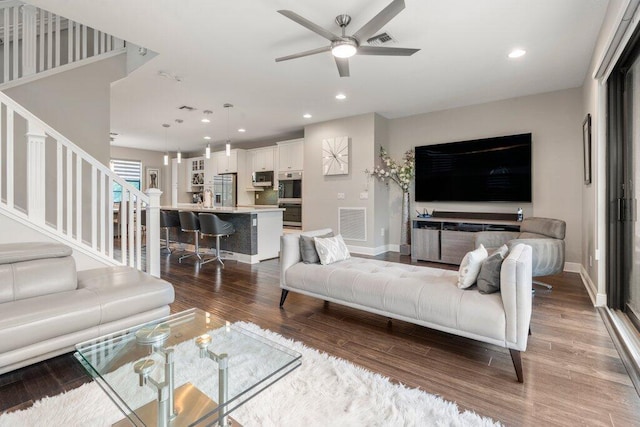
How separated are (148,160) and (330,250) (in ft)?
29.1

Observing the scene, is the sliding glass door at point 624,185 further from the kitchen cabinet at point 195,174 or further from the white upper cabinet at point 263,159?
the kitchen cabinet at point 195,174

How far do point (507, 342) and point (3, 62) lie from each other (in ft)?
20.4

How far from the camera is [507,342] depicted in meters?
1.89

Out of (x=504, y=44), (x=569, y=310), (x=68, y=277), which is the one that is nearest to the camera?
(x=68, y=277)

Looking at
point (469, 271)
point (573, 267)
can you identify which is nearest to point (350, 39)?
point (469, 271)

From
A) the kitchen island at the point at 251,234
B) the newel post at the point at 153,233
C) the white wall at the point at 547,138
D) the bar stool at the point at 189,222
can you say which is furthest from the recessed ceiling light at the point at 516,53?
the bar stool at the point at 189,222

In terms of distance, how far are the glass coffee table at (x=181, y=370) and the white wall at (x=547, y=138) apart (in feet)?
16.0

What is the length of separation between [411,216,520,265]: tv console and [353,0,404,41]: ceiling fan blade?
344cm

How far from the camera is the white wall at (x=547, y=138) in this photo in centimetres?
444

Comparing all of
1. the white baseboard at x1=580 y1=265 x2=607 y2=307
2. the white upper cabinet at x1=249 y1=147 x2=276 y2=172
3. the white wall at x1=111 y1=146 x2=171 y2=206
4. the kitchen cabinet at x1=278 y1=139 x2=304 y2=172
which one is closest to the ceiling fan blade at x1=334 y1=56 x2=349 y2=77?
the white baseboard at x1=580 y1=265 x2=607 y2=307

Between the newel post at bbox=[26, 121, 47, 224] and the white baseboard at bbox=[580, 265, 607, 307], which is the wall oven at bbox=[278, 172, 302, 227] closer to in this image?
the newel post at bbox=[26, 121, 47, 224]

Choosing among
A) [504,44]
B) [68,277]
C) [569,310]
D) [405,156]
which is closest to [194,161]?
[405,156]

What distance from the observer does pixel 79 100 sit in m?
3.83

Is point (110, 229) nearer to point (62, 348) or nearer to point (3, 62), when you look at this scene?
point (62, 348)
